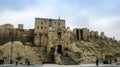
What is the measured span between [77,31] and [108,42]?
18884 millimetres

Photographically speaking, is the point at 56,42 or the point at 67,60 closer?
the point at 67,60

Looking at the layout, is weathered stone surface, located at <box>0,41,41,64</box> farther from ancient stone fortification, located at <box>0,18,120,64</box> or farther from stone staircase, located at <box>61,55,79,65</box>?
stone staircase, located at <box>61,55,79,65</box>

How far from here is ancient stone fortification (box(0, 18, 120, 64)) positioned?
54.1 metres

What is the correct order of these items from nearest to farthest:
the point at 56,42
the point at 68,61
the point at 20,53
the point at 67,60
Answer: the point at 68,61, the point at 67,60, the point at 56,42, the point at 20,53

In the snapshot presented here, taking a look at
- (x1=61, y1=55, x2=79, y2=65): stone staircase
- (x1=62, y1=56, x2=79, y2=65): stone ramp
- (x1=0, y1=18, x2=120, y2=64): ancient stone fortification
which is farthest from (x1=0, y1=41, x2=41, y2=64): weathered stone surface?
(x1=62, y1=56, x2=79, y2=65): stone ramp

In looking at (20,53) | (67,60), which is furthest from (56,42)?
(20,53)

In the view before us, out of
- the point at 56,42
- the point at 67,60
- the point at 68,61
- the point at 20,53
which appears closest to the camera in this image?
the point at 68,61

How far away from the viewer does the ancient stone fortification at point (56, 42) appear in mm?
54072

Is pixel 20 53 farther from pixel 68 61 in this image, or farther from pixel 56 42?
pixel 68 61

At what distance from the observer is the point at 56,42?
54688mm

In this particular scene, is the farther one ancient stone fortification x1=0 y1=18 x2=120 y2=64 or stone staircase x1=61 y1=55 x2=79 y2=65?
ancient stone fortification x1=0 y1=18 x2=120 y2=64

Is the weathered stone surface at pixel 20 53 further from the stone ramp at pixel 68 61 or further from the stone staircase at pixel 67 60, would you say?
the stone ramp at pixel 68 61

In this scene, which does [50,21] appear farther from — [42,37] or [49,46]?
[49,46]

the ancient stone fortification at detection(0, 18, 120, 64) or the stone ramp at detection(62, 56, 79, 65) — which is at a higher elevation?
the ancient stone fortification at detection(0, 18, 120, 64)
